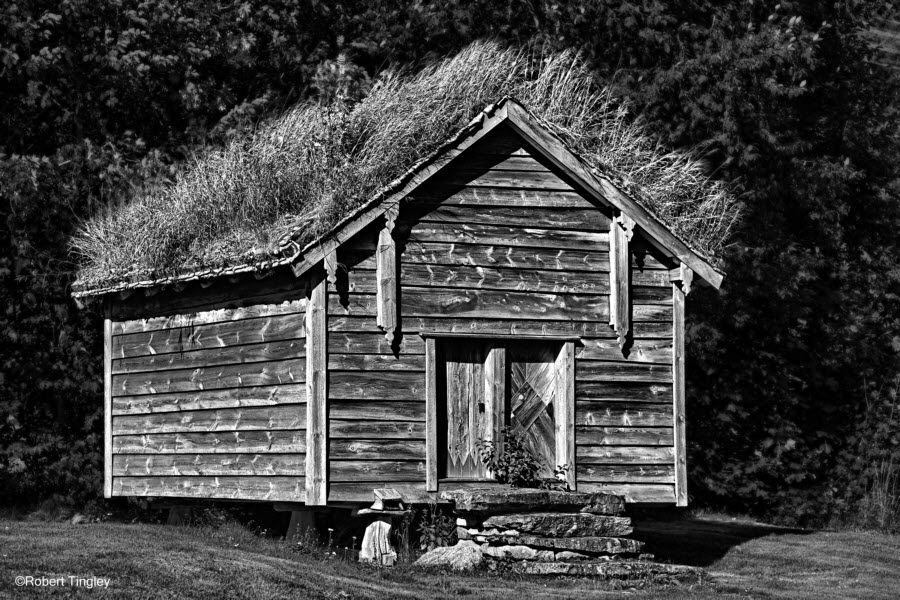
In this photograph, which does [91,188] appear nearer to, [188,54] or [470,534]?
[188,54]

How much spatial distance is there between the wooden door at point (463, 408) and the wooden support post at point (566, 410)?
1.01m

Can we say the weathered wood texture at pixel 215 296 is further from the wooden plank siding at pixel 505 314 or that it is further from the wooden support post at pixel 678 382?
the wooden support post at pixel 678 382

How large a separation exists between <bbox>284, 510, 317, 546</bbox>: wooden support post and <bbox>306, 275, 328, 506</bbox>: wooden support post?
1.38 m

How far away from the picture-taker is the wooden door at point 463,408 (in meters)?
17.2

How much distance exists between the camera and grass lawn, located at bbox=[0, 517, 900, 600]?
12648mm

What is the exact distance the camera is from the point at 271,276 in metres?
17.2

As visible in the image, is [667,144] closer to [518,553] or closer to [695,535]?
[695,535]

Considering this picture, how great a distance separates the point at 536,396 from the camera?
17859 mm

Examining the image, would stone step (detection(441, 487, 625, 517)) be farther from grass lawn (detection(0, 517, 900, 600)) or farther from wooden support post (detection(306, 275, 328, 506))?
wooden support post (detection(306, 275, 328, 506))

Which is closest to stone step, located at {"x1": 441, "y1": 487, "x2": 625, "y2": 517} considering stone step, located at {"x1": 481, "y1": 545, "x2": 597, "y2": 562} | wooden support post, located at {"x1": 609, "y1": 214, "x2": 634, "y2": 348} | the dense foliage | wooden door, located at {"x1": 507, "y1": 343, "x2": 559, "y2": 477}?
stone step, located at {"x1": 481, "y1": 545, "x2": 597, "y2": 562}

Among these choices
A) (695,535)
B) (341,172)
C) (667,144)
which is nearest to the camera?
(341,172)

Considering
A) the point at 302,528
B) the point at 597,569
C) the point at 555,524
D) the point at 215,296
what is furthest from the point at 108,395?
the point at 597,569

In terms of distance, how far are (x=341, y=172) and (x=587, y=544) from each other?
578cm

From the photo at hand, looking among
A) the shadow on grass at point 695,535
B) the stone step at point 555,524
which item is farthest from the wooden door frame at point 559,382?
the shadow on grass at point 695,535
